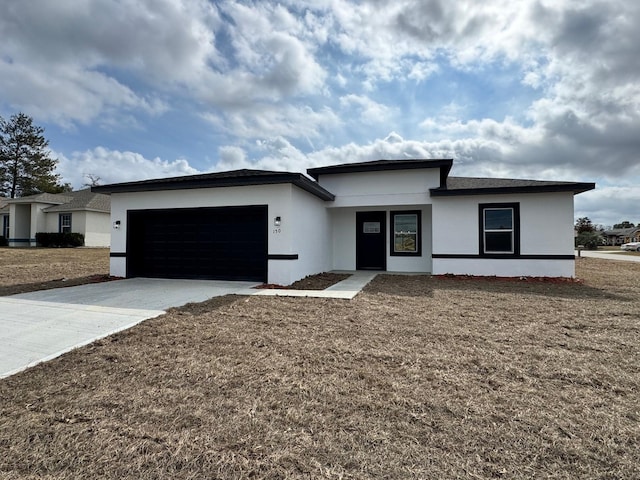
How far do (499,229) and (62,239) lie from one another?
27.8 meters

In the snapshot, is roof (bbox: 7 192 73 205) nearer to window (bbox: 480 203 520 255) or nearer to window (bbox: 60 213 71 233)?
window (bbox: 60 213 71 233)

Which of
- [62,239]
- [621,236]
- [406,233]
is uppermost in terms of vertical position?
[621,236]

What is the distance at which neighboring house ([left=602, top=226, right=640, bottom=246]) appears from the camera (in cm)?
6494

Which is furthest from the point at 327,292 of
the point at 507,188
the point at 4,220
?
the point at 4,220

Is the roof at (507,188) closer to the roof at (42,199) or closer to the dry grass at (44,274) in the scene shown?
the dry grass at (44,274)

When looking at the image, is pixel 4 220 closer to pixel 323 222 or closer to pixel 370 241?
pixel 323 222

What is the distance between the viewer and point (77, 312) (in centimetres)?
600

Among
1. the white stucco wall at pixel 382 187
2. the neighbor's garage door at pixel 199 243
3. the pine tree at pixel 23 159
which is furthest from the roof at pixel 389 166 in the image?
the pine tree at pixel 23 159

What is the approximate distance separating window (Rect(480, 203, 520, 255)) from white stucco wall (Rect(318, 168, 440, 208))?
2.02m

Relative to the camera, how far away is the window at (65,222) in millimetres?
25062

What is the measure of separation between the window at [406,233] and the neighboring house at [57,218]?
909 inches

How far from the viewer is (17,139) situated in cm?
3853

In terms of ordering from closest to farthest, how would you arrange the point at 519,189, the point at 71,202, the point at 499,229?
the point at 519,189, the point at 499,229, the point at 71,202

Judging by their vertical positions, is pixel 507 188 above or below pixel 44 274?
above
